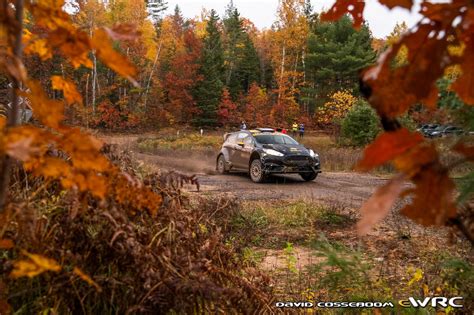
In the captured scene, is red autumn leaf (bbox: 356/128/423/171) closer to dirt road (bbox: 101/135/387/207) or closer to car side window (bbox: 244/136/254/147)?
dirt road (bbox: 101/135/387/207)

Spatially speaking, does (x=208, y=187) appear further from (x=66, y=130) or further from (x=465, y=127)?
(x=66, y=130)

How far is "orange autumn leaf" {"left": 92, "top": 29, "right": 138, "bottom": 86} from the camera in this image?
967mm

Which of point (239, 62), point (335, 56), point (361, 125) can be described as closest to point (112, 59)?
point (361, 125)

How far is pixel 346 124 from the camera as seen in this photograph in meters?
25.9

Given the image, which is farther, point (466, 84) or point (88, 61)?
point (88, 61)

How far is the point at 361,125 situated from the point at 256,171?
13.8 metres

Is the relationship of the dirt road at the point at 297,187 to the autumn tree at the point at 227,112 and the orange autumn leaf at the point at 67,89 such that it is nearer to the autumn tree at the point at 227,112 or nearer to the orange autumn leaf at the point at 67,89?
the orange autumn leaf at the point at 67,89

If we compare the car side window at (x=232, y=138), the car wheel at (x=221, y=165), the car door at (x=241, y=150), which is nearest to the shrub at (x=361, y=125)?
the car wheel at (x=221, y=165)

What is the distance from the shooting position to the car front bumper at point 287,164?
42.0 ft

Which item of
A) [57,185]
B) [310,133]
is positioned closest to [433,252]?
[57,185]

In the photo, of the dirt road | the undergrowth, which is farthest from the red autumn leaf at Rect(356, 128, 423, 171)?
the dirt road

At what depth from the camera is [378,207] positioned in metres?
0.69

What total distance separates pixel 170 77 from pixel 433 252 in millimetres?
43446

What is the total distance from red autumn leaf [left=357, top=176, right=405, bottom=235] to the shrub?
2488cm
